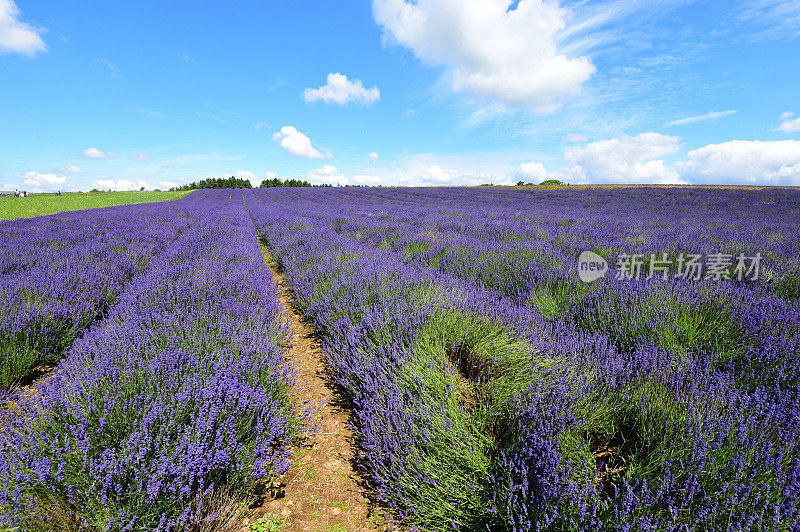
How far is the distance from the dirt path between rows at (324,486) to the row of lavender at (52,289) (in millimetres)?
2135

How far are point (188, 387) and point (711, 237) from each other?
788 cm

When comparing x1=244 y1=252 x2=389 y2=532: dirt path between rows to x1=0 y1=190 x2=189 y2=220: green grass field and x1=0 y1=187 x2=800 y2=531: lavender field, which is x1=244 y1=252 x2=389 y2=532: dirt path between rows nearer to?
x1=0 y1=187 x2=800 y2=531: lavender field

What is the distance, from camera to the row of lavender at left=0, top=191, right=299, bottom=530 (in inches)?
46.2

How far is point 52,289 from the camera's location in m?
3.10

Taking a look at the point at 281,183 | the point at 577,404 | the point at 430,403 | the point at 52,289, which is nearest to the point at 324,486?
A: the point at 430,403

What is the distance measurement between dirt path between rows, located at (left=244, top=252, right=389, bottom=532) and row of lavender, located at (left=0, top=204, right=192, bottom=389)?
2.13 meters

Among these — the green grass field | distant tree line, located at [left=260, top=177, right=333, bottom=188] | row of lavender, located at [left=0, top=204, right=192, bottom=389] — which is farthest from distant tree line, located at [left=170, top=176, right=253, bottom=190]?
row of lavender, located at [left=0, top=204, right=192, bottom=389]

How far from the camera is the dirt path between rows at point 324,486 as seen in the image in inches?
60.3

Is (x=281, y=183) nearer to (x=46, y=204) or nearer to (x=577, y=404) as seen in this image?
(x=46, y=204)

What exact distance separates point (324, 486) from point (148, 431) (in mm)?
905

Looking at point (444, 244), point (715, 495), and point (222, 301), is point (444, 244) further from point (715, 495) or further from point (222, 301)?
point (715, 495)

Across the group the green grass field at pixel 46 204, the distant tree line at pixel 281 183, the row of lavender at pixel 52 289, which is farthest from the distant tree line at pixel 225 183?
the row of lavender at pixel 52 289

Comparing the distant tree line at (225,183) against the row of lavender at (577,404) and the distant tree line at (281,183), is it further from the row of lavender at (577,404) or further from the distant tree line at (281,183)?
the row of lavender at (577,404)

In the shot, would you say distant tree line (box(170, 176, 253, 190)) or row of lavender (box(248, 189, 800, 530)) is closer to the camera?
row of lavender (box(248, 189, 800, 530))
